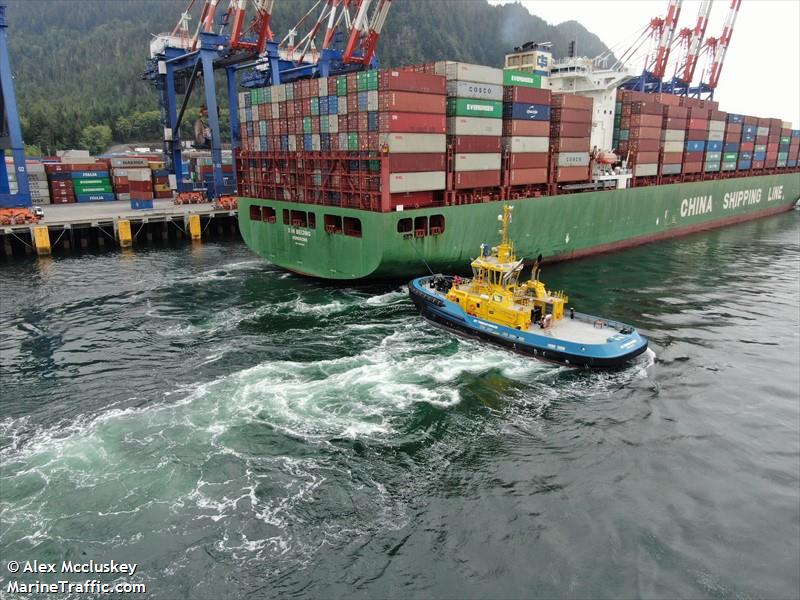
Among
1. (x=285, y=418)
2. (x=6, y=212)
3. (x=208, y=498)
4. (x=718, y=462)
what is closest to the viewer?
(x=208, y=498)

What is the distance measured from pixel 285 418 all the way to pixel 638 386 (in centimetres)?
1380

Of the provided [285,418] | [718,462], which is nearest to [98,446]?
[285,418]

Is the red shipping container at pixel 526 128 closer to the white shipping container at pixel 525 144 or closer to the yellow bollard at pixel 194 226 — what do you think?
the white shipping container at pixel 525 144

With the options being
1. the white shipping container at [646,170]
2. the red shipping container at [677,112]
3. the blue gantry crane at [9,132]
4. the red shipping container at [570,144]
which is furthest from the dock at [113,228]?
the red shipping container at [677,112]

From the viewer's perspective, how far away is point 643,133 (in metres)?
50.9

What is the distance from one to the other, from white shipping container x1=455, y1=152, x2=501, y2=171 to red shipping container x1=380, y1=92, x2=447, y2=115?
3.44m

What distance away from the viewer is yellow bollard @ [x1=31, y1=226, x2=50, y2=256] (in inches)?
1859

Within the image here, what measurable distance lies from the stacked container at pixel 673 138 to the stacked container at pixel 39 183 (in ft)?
237

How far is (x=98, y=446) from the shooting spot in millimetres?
17406

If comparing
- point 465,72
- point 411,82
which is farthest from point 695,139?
point 411,82

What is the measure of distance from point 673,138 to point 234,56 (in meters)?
45.1

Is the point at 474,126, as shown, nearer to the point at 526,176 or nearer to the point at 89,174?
the point at 526,176

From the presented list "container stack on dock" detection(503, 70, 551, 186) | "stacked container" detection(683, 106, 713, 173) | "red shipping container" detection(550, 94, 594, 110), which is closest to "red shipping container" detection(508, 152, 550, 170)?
"container stack on dock" detection(503, 70, 551, 186)

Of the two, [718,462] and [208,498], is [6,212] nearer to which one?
[208,498]
